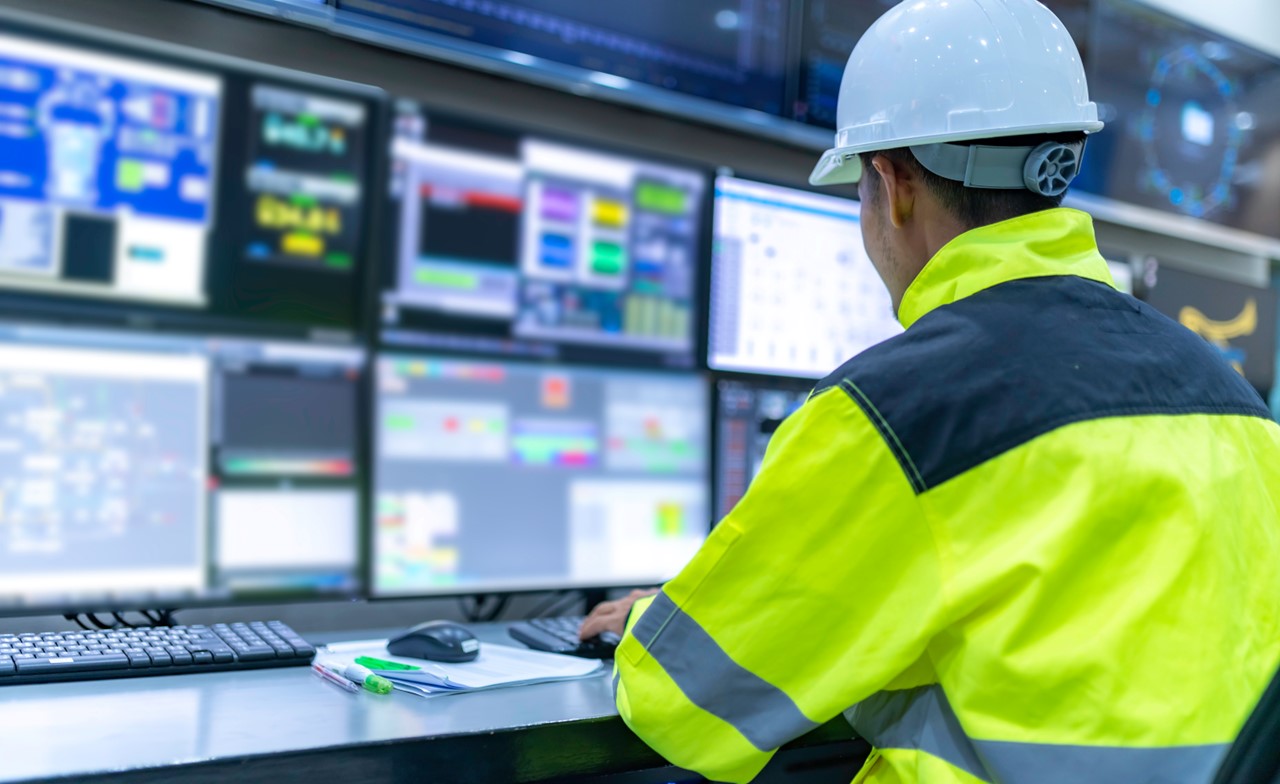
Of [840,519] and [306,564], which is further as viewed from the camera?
[306,564]

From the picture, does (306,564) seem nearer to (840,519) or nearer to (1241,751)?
(840,519)

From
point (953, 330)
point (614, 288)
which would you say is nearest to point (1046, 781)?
point (953, 330)

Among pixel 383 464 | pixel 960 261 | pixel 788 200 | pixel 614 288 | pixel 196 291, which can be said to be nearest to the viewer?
pixel 960 261

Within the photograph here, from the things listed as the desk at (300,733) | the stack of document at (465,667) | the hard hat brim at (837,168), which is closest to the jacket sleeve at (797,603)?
the desk at (300,733)

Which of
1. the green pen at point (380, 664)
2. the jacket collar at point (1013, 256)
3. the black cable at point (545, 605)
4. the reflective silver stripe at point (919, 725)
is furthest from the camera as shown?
the black cable at point (545, 605)

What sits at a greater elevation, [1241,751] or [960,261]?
[960,261]

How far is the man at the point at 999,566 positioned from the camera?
0.84m

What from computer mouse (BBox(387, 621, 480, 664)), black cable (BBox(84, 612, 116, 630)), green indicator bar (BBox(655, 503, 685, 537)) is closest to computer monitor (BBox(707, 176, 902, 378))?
green indicator bar (BBox(655, 503, 685, 537))

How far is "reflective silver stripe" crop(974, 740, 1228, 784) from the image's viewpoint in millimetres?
838

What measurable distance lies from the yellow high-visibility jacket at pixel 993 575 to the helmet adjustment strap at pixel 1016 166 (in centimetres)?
16

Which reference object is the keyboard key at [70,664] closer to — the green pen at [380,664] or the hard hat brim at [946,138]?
the green pen at [380,664]

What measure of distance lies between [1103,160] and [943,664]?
1895 mm

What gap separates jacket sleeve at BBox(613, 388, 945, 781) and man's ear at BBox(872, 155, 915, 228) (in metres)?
0.32

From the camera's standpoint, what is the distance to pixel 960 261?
1.04 metres
